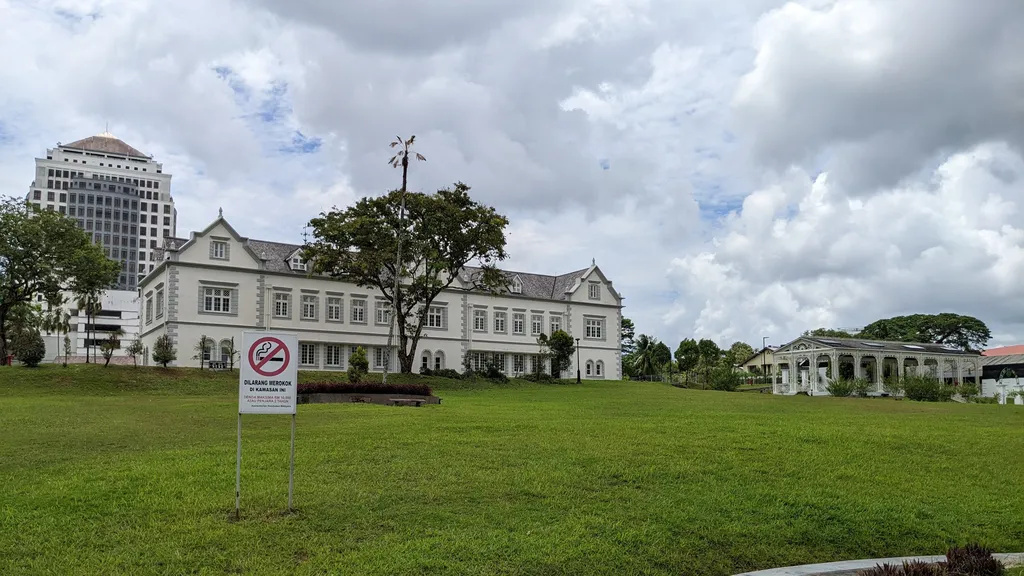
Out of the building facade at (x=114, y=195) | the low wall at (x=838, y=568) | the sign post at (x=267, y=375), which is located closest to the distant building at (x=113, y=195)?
the building facade at (x=114, y=195)

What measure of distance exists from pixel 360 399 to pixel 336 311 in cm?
2888

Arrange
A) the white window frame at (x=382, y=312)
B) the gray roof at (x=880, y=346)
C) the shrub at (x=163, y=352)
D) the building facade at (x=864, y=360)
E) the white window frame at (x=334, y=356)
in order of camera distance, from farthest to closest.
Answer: the white window frame at (x=382, y=312), the white window frame at (x=334, y=356), the gray roof at (x=880, y=346), the building facade at (x=864, y=360), the shrub at (x=163, y=352)

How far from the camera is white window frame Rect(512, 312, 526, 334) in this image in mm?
62619

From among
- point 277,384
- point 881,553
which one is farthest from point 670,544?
point 277,384

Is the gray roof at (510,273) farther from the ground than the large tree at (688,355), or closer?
farther from the ground

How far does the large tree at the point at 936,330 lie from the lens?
285 ft

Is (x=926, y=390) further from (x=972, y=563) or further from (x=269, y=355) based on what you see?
(x=269, y=355)

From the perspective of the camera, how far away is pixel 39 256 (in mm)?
44406

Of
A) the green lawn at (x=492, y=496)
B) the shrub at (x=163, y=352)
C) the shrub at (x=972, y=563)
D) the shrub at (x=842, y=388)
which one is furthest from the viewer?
the shrub at (x=163, y=352)

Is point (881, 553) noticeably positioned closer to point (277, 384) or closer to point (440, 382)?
point (277, 384)

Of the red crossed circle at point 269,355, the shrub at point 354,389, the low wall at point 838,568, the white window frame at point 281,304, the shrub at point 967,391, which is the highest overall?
the white window frame at point 281,304

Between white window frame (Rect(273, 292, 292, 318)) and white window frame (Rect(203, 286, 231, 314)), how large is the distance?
2.92 metres

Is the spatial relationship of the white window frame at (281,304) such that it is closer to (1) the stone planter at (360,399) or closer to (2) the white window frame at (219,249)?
(2) the white window frame at (219,249)

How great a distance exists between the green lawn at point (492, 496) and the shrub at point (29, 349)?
24.7 metres
